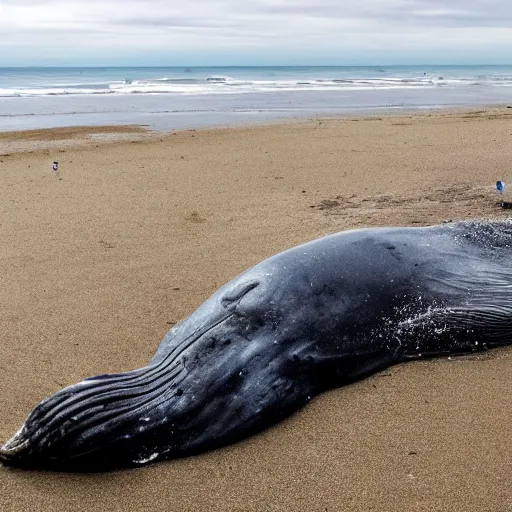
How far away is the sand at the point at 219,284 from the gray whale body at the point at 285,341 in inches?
4.0

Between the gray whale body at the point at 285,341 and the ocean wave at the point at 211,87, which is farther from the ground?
the ocean wave at the point at 211,87

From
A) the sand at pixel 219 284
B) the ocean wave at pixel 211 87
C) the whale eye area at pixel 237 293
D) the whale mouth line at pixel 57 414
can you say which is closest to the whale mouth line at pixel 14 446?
the whale mouth line at pixel 57 414

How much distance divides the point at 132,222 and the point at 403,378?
426 cm

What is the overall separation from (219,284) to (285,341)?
2.05 meters

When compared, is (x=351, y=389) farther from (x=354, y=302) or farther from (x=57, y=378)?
(x=57, y=378)

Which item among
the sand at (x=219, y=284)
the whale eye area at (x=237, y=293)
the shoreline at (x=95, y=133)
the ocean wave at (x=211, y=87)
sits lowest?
the sand at (x=219, y=284)

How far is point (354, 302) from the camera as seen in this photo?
3588mm

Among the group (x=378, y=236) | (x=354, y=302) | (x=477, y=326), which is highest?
(x=378, y=236)

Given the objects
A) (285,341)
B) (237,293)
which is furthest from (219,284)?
(285,341)

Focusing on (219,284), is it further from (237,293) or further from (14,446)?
(14,446)

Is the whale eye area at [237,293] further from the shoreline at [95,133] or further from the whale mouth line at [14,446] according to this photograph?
the shoreline at [95,133]

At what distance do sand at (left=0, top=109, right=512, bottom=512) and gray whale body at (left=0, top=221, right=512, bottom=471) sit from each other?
0.10 metres

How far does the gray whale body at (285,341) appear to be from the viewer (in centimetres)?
292

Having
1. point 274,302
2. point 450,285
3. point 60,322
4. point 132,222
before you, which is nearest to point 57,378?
point 60,322
